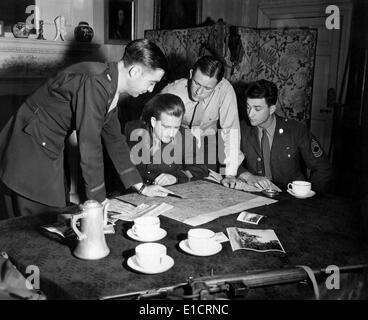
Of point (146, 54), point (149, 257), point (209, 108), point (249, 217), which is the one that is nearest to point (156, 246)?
point (149, 257)

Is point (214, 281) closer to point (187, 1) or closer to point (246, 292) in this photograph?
point (246, 292)

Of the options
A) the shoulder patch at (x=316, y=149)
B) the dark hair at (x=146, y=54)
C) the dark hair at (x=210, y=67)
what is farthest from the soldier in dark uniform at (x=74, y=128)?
the shoulder patch at (x=316, y=149)

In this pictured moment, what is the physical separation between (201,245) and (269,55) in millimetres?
3428

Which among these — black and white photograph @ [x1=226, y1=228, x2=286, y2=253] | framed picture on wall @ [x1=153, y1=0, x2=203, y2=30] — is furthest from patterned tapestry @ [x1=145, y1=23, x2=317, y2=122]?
black and white photograph @ [x1=226, y1=228, x2=286, y2=253]

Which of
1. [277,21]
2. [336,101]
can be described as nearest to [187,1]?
[277,21]

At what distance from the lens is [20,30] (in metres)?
4.06

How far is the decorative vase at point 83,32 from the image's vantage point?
4.54 metres

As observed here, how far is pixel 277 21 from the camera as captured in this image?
588 cm

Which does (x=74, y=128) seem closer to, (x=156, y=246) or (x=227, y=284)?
(x=156, y=246)

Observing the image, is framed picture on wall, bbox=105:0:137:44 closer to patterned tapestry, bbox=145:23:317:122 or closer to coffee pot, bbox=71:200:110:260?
patterned tapestry, bbox=145:23:317:122

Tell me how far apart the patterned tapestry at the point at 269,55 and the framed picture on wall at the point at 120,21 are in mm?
899

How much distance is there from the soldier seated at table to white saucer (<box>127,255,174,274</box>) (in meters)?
1.14

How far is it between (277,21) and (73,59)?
297 centimetres

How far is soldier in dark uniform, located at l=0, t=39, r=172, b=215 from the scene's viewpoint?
186cm
